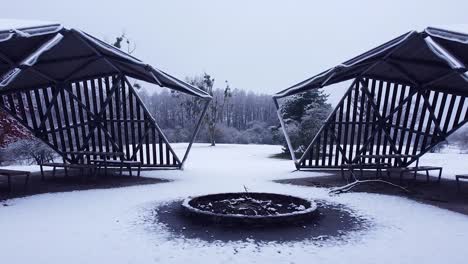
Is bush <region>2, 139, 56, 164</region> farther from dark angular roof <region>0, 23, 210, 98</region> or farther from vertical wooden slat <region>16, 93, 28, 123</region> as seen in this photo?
dark angular roof <region>0, 23, 210, 98</region>

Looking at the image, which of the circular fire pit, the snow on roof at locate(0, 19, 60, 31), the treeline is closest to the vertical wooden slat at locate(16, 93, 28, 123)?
the snow on roof at locate(0, 19, 60, 31)

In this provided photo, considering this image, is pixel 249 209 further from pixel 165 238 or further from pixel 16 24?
pixel 16 24

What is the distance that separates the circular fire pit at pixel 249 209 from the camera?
7.18 m

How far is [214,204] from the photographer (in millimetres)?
8859

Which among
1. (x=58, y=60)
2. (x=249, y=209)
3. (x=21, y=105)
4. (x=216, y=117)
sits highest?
(x=216, y=117)

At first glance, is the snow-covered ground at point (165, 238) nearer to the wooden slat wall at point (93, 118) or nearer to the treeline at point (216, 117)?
the wooden slat wall at point (93, 118)

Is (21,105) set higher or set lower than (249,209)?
higher

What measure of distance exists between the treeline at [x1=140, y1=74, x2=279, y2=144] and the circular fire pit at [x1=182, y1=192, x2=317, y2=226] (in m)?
22.1

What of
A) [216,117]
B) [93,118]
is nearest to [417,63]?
[93,118]

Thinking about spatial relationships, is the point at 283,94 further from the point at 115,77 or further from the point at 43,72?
the point at 43,72

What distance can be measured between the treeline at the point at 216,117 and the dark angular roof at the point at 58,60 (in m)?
18.1

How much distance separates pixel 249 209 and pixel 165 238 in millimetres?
2272

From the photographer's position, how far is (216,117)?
4003 centimetres

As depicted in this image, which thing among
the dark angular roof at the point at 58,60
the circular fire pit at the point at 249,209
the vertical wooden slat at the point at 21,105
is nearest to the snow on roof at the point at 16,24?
the dark angular roof at the point at 58,60
